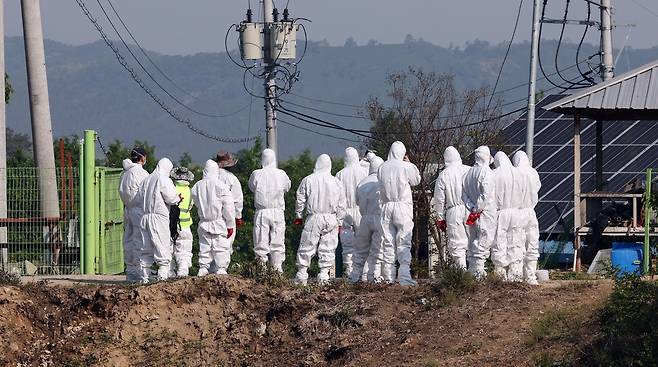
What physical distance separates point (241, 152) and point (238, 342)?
44294 mm

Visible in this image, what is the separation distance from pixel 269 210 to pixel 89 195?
12.5 feet

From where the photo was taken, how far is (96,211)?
2711cm

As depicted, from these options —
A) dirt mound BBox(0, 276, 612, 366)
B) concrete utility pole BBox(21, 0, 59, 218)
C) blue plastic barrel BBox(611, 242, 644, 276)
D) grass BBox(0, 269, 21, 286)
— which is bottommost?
dirt mound BBox(0, 276, 612, 366)

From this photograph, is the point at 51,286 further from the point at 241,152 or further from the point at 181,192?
the point at 241,152

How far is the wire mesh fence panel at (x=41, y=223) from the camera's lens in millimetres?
27500

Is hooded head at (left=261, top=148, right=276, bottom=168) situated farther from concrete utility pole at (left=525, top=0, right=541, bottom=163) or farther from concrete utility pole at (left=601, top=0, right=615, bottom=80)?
concrete utility pole at (left=601, top=0, right=615, bottom=80)

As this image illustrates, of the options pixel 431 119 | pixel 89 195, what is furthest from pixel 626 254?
pixel 431 119

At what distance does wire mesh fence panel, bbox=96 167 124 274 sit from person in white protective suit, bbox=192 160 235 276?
3293mm

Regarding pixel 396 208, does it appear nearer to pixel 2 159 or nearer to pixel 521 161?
pixel 521 161

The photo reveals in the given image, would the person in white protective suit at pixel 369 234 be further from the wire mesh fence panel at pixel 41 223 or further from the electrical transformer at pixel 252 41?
the electrical transformer at pixel 252 41

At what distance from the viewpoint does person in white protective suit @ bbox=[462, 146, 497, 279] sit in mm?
22844

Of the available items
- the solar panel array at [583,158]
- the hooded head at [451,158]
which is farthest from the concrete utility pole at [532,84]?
the hooded head at [451,158]

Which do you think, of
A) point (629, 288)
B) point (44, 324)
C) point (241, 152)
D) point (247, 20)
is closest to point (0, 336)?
point (44, 324)

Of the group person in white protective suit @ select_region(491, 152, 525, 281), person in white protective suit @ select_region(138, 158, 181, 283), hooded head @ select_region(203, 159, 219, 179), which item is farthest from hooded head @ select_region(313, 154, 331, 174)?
person in white protective suit @ select_region(491, 152, 525, 281)
